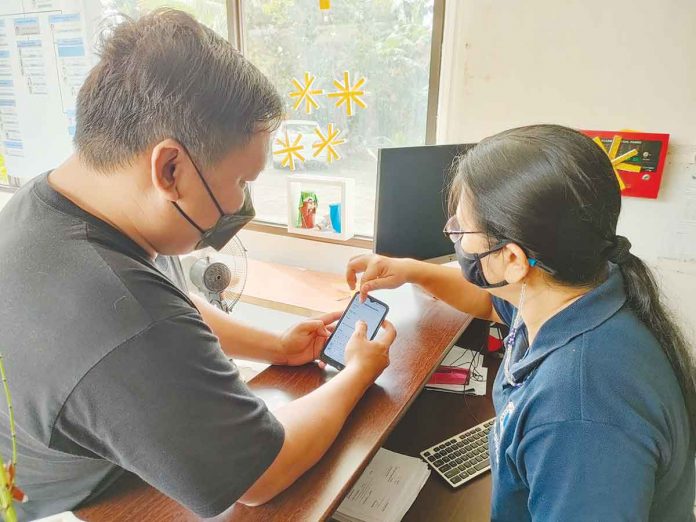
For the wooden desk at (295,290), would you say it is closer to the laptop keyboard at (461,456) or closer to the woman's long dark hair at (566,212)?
the laptop keyboard at (461,456)

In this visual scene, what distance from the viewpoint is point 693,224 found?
5.46ft

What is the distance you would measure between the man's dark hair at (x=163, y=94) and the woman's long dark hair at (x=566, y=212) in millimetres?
413

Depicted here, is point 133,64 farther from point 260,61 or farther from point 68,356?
point 260,61

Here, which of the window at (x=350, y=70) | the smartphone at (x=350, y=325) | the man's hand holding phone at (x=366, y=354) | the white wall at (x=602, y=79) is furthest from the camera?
the window at (x=350, y=70)

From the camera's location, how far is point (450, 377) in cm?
146

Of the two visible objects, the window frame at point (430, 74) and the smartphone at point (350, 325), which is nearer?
the smartphone at point (350, 325)

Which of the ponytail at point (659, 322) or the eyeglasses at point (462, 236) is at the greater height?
the eyeglasses at point (462, 236)

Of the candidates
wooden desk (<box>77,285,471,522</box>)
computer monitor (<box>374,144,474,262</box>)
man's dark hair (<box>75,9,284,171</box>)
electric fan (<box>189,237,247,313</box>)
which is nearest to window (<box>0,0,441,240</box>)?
computer monitor (<box>374,144,474,262</box>)

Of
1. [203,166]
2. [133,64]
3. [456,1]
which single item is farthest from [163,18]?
[456,1]

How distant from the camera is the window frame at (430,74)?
1854 millimetres

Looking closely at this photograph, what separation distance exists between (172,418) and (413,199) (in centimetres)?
116

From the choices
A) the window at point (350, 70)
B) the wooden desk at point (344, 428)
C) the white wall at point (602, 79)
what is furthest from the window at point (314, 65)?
the wooden desk at point (344, 428)

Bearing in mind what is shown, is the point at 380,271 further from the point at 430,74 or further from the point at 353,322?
the point at 430,74

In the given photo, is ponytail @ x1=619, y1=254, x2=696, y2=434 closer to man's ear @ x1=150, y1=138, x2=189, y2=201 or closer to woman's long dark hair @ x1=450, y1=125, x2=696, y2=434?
woman's long dark hair @ x1=450, y1=125, x2=696, y2=434
